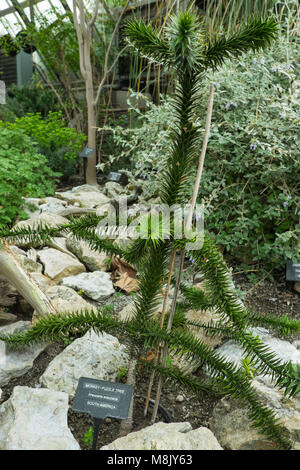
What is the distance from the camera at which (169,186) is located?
4.25ft

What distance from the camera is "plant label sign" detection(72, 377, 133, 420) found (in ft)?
4.39

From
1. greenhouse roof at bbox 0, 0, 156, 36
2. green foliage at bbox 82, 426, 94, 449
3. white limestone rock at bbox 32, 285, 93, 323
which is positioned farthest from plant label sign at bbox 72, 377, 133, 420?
greenhouse roof at bbox 0, 0, 156, 36

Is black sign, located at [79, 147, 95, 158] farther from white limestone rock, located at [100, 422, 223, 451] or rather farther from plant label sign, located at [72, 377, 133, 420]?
white limestone rock, located at [100, 422, 223, 451]

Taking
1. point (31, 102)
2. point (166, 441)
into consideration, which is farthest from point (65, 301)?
point (31, 102)

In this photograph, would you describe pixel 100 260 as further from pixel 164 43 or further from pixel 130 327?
pixel 164 43

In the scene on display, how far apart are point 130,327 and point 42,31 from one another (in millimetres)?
7358

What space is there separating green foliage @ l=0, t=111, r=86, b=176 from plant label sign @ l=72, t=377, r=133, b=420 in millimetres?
4974

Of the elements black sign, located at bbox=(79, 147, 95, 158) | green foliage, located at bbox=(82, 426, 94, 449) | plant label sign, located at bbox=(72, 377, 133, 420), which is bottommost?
green foliage, located at bbox=(82, 426, 94, 449)

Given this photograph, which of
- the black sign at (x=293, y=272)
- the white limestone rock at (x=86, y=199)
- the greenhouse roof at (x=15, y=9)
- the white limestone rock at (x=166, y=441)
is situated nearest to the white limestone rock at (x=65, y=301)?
the white limestone rock at (x=166, y=441)

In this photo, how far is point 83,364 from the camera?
73.7 inches

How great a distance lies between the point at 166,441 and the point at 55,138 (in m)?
5.55

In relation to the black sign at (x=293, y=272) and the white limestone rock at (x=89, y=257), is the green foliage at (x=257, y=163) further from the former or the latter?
the white limestone rock at (x=89, y=257)

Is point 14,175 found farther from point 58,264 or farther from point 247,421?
point 247,421
